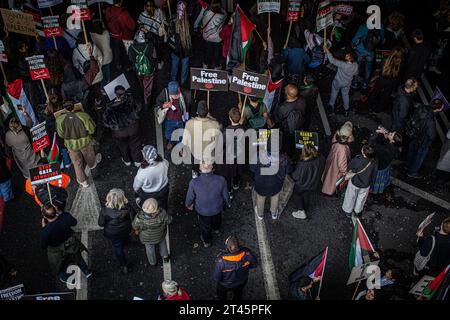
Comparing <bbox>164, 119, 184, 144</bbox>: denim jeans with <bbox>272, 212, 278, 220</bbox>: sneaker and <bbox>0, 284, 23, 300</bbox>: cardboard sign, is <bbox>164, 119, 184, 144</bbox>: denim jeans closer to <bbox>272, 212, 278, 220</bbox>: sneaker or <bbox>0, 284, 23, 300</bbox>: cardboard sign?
<bbox>272, 212, 278, 220</bbox>: sneaker

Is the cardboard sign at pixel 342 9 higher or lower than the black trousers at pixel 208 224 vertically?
higher

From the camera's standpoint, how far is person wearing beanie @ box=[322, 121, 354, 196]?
8.89 m

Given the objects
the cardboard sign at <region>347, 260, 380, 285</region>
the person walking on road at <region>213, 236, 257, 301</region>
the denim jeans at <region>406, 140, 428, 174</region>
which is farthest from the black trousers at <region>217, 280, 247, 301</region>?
the denim jeans at <region>406, 140, 428, 174</region>

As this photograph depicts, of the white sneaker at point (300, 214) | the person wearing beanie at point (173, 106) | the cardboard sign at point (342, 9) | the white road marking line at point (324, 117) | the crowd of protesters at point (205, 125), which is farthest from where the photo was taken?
the cardboard sign at point (342, 9)

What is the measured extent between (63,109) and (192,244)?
3522 millimetres

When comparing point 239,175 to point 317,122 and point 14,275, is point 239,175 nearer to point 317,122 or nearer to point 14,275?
point 317,122

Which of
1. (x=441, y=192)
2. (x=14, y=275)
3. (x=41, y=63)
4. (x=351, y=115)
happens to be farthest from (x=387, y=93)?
(x=14, y=275)

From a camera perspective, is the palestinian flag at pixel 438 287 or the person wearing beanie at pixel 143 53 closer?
the palestinian flag at pixel 438 287

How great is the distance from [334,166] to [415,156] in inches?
83.7

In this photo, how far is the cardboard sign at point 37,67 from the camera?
932 cm

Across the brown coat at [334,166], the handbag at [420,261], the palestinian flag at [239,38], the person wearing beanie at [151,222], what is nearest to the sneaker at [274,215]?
the brown coat at [334,166]

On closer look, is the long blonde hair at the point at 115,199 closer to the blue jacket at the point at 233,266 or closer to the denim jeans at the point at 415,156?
the blue jacket at the point at 233,266

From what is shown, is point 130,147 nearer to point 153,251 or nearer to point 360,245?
point 153,251

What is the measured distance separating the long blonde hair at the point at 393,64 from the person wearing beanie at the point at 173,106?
14.8ft
